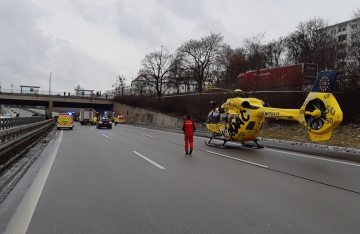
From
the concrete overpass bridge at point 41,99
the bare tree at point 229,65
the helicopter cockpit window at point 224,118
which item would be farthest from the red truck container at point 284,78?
the concrete overpass bridge at point 41,99

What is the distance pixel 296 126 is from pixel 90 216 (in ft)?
76.9

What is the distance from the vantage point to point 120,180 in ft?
26.1

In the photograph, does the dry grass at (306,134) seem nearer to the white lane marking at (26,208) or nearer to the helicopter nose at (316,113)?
the helicopter nose at (316,113)

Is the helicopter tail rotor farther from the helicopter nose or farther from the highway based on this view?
the highway

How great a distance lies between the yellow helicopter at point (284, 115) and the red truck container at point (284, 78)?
38.9 ft

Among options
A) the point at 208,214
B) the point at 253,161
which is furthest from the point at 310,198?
the point at 253,161

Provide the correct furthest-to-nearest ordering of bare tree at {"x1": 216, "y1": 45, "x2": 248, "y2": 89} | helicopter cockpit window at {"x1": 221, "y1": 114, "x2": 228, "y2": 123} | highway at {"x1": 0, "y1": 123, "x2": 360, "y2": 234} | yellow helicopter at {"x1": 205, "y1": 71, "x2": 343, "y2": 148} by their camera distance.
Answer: bare tree at {"x1": 216, "y1": 45, "x2": 248, "y2": 89} < helicopter cockpit window at {"x1": 221, "y1": 114, "x2": 228, "y2": 123} < yellow helicopter at {"x1": 205, "y1": 71, "x2": 343, "y2": 148} < highway at {"x1": 0, "y1": 123, "x2": 360, "y2": 234}

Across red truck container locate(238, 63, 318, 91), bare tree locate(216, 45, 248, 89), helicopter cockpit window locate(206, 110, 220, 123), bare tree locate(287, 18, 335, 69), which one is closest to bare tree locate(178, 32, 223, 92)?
bare tree locate(216, 45, 248, 89)

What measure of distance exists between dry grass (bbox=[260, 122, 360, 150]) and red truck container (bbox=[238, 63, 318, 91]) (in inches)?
134

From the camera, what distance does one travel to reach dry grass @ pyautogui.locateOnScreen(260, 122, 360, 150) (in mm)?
18375


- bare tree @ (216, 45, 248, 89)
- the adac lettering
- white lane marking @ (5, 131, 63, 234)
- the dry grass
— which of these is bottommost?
white lane marking @ (5, 131, 63, 234)

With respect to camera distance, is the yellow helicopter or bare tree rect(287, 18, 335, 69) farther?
bare tree rect(287, 18, 335, 69)

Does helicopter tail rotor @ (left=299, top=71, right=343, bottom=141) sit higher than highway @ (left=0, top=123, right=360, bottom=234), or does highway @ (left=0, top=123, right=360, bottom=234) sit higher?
helicopter tail rotor @ (left=299, top=71, right=343, bottom=141)

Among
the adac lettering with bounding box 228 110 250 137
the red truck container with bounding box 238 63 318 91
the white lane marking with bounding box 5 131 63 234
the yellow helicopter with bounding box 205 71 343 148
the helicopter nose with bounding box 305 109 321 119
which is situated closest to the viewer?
the white lane marking with bounding box 5 131 63 234
